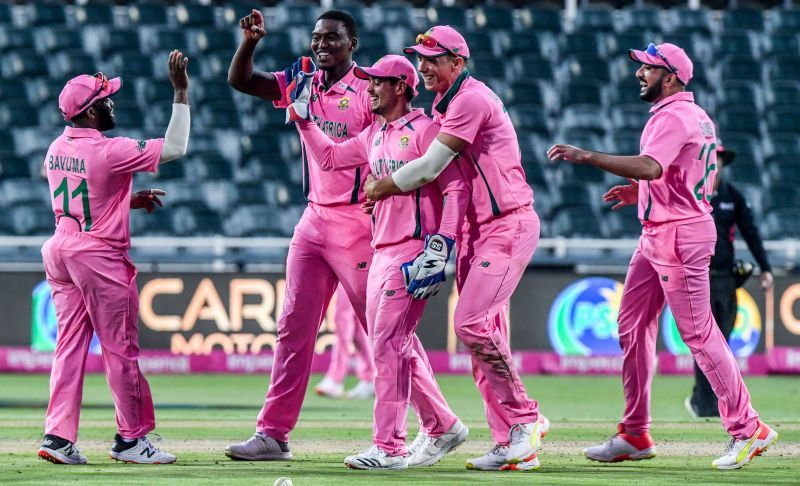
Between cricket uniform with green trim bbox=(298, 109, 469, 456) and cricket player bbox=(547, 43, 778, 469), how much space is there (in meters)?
0.99

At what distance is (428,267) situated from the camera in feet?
26.3

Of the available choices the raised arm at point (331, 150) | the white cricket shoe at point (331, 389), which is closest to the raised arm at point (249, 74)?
the raised arm at point (331, 150)

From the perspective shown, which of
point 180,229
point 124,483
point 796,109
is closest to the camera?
point 124,483

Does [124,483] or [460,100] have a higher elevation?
[460,100]

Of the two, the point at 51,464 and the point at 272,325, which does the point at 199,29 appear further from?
the point at 51,464

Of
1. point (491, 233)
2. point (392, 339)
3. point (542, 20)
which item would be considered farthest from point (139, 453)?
point (542, 20)

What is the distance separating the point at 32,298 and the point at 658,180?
967cm

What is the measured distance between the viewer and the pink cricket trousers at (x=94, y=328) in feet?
27.6

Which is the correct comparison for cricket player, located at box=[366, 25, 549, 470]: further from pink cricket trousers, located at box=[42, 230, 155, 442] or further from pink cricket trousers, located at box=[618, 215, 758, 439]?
pink cricket trousers, located at box=[42, 230, 155, 442]

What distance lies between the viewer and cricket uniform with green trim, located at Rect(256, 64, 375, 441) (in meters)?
8.70

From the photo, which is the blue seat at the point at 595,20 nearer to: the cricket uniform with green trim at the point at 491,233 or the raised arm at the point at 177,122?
the cricket uniform with green trim at the point at 491,233

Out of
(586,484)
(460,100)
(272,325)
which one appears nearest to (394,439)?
(586,484)

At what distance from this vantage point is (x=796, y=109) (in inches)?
875

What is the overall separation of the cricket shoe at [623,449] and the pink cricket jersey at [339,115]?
207 centimetres
